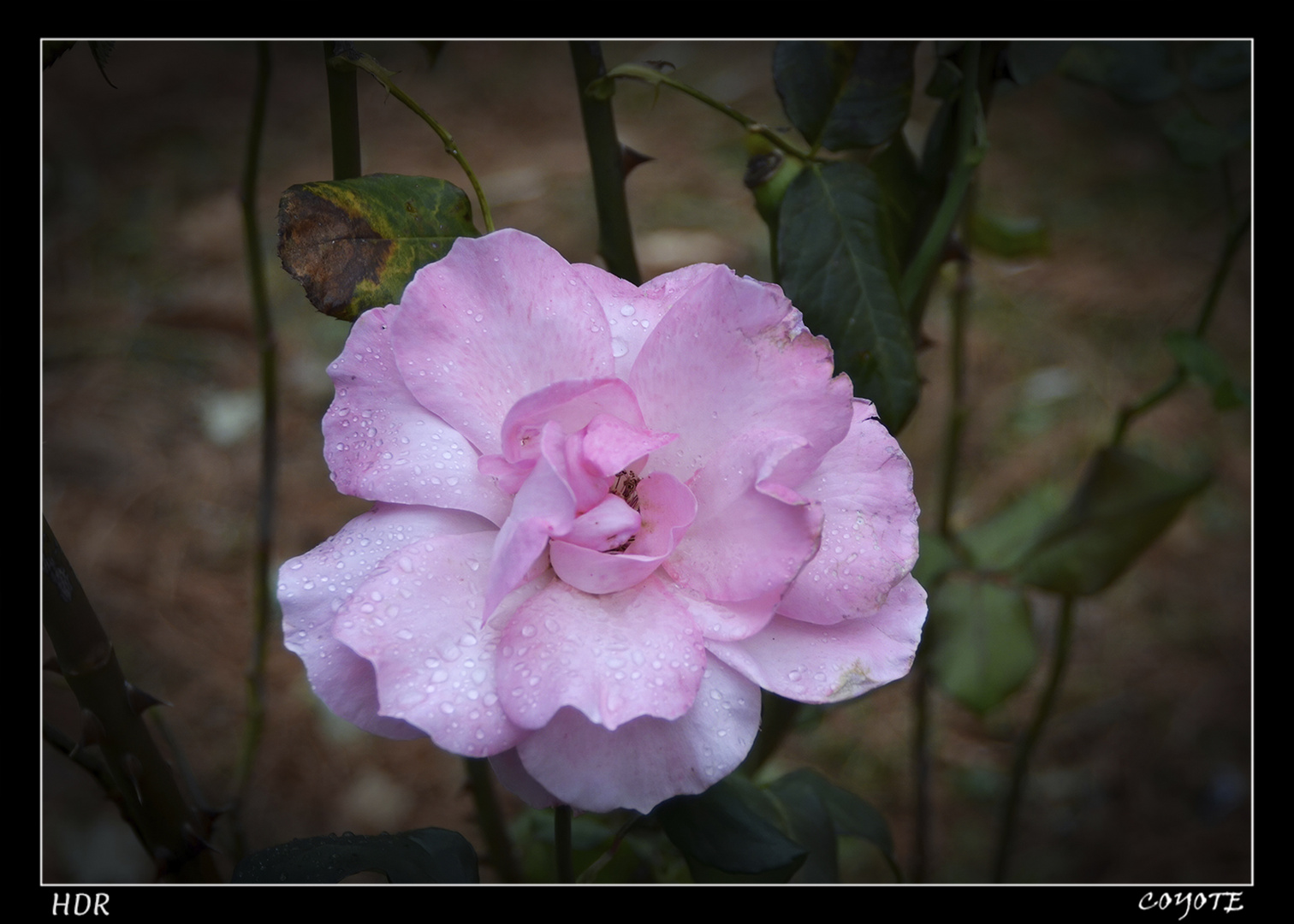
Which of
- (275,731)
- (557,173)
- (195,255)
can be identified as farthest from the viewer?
(557,173)

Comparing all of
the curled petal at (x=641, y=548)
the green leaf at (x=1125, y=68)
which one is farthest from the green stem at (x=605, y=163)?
the green leaf at (x=1125, y=68)

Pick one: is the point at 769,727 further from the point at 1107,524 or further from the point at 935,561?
the point at 1107,524

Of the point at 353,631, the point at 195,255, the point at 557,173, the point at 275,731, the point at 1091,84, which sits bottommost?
the point at 275,731

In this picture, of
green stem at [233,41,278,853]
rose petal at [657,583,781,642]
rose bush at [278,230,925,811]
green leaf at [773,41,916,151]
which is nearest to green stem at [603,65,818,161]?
green leaf at [773,41,916,151]

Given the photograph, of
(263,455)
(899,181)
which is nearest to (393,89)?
(899,181)

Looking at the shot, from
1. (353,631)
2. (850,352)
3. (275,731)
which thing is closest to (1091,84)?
(850,352)

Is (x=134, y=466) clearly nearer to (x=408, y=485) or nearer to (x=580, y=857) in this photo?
(x=580, y=857)

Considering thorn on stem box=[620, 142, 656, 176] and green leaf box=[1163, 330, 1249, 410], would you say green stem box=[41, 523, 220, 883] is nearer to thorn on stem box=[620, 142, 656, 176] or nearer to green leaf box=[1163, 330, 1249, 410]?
thorn on stem box=[620, 142, 656, 176]

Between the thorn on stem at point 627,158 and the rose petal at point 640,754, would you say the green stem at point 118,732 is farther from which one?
the thorn on stem at point 627,158
